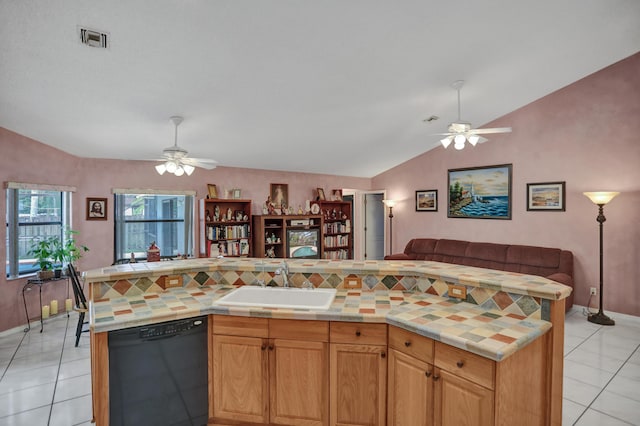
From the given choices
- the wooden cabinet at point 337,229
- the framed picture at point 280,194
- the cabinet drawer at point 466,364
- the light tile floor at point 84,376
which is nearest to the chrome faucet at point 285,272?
the cabinet drawer at point 466,364

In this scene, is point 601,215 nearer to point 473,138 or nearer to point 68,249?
point 473,138

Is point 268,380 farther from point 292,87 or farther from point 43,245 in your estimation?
point 43,245

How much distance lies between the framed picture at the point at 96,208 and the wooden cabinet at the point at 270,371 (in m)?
4.00

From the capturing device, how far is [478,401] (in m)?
1.58

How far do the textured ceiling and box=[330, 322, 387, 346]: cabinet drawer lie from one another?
7.22 feet

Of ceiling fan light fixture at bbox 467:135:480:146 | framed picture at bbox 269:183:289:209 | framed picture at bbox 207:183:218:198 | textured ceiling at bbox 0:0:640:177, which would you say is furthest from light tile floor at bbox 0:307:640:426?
framed picture at bbox 269:183:289:209

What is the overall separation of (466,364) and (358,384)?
0.65 m

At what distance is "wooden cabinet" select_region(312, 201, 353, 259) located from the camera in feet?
23.9

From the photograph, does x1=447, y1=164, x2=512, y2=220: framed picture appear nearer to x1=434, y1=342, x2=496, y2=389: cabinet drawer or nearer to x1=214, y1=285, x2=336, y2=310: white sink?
x1=214, y1=285, x2=336, y2=310: white sink

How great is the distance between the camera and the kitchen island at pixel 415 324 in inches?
64.3

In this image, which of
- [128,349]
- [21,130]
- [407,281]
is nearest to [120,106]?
[21,130]

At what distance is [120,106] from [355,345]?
130 inches

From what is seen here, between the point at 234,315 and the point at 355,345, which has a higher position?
the point at 234,315

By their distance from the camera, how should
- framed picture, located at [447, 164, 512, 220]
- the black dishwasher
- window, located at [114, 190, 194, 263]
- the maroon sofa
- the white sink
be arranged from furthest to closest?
1. framed picture, located at [447, 164, 512, 220]
2. window, located at [114, 190, 194, 263]
3. the maroon sofa
4. the white sink
5. the black dishwasher
